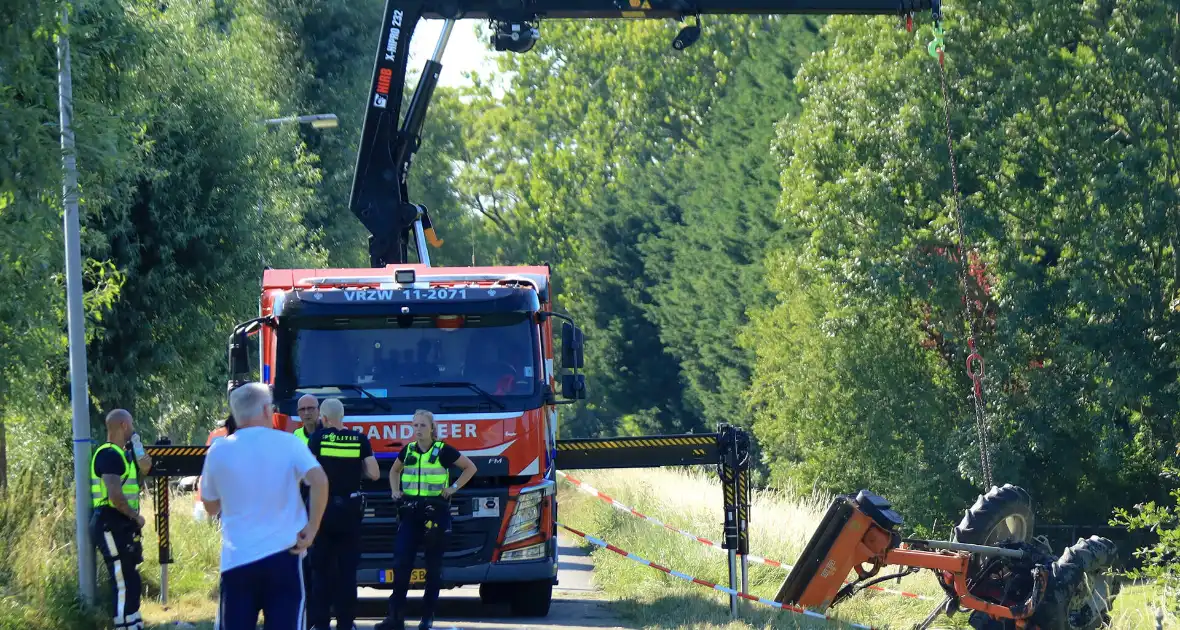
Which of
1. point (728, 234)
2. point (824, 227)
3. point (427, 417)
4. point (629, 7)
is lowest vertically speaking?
point (427, 417)

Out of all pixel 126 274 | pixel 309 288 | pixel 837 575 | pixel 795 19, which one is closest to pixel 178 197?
pixel 126 274

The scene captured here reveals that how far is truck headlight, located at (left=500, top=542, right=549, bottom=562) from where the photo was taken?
13719 mm

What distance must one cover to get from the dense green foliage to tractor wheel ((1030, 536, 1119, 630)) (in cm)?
802

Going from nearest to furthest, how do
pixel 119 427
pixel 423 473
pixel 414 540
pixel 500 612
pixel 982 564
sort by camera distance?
pixel 119 427 → pixel 423 473 → pixel 414 540 → pixel 982 564 → pixel 500 612

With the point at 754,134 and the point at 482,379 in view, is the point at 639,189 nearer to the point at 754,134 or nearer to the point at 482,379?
the point at 754,134

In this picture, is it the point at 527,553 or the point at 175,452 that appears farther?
the point at 175,452

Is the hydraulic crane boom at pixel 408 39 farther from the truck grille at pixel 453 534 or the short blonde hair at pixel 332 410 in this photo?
the short blonde hair at pixel 332 410

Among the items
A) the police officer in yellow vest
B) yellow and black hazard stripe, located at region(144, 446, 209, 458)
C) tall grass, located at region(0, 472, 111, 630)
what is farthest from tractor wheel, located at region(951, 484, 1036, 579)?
tall grass, located at region(0, 472, 111, 630)

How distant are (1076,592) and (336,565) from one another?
5.92 m

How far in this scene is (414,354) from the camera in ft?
45.1

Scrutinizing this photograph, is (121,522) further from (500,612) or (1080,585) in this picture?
(1080,585)

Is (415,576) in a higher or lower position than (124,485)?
lower

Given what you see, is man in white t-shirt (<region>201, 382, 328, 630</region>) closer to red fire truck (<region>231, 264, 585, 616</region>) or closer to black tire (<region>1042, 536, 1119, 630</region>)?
red fire truck (<region>231, 264, 585, 616</region>)

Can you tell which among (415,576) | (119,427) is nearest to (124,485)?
(119,427)
